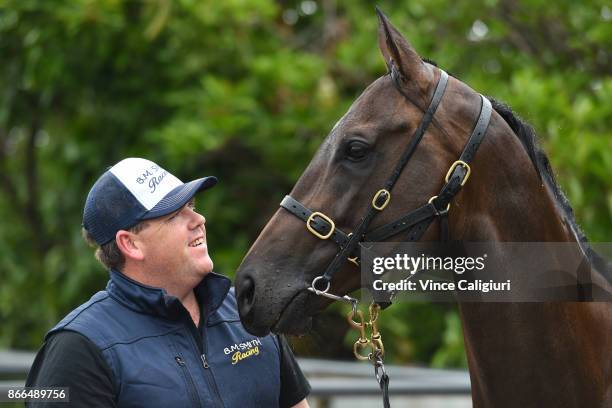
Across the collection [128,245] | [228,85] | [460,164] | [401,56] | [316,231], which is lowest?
[128,245]

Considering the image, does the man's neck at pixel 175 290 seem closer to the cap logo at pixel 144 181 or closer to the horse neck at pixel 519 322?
the cap logo at pixel 144 181

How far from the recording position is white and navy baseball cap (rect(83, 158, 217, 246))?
2.81 meters

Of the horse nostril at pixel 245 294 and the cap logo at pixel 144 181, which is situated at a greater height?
the cap logo at pixel 144 181

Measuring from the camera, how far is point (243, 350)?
2.87 m

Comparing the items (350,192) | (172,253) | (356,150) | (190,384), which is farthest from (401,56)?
(190,384)

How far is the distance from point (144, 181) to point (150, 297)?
35 cm

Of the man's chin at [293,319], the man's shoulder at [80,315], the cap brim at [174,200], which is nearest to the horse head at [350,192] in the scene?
the man's chin at [293,319]

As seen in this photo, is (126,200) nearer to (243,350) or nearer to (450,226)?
(243,350)

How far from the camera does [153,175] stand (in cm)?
287

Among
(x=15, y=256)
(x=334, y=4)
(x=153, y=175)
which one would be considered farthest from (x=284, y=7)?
(x=153, y=175)

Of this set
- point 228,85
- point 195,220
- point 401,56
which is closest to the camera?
point 401,56

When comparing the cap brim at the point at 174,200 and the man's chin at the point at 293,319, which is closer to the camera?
the man's chin at the point at 293,319

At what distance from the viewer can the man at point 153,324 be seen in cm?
259

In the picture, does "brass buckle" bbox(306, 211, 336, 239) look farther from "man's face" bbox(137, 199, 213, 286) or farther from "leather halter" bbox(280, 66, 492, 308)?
"man's face" bbox(137, 199, 213, 286)
